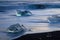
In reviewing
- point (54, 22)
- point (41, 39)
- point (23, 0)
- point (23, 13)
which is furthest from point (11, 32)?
point (23, 0)

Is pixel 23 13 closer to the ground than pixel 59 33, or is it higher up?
higher up

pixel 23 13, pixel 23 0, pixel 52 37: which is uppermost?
pixel 23 0

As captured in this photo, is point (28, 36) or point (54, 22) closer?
point (28, 36)

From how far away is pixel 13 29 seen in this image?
55cm

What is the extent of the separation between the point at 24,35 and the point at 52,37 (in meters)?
0.09

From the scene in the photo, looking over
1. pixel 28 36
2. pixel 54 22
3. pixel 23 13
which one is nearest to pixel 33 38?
pixel 28 36

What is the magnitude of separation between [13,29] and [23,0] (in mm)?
1137

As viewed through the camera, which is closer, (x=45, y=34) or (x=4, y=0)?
(x=45, y=34)

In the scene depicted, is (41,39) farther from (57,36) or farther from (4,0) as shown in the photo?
(4,0)

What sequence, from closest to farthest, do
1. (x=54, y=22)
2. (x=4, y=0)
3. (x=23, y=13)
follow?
(x=54, y=22), (x=23, y=13), (x=4, y=0)

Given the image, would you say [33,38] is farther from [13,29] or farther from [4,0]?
[4,0]

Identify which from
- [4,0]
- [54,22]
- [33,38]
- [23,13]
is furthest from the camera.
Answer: [4,0]

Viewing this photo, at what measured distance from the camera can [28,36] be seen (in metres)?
0.48

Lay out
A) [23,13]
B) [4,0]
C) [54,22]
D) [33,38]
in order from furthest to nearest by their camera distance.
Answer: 1. [4,0]
2. [23,13]
3. [54,22]
4. [33,38]
